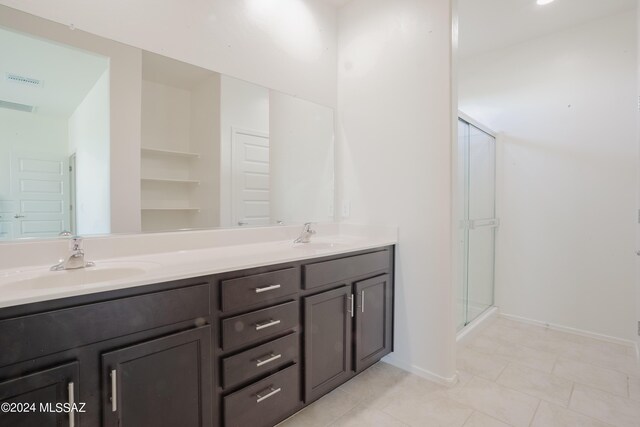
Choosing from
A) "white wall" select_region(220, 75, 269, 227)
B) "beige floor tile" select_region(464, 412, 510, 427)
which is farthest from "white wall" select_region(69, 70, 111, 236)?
"beige floor tile" select_region(464, 412, 510, 427)

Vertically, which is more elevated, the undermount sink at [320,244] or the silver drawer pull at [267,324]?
the undermount sink at [320,244]

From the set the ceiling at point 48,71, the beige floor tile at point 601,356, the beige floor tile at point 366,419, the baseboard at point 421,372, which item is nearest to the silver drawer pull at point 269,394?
the beige floor tile at point 366,419

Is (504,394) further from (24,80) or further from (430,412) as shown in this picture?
(24,80)

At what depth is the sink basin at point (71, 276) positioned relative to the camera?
107 centimetres

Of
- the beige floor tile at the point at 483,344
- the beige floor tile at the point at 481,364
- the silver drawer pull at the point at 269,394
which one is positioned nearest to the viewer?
the silver drawer pull at the point at 269,394

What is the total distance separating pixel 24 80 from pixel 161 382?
1297 mm

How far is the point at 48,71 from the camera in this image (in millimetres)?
1338

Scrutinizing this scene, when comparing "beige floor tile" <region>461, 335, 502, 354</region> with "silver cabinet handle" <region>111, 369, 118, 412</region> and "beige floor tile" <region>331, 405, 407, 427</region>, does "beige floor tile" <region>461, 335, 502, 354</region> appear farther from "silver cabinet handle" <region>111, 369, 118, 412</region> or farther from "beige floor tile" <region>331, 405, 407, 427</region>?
"silver cabinet handle" <region>111, 369, 118, 412</region>

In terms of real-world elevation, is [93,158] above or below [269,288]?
above

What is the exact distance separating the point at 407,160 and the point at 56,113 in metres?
1.86

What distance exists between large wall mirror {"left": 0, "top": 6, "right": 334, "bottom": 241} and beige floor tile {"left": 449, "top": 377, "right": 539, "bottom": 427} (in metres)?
1.55

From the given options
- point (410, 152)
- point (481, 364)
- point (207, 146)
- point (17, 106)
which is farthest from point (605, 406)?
point (17, 106)

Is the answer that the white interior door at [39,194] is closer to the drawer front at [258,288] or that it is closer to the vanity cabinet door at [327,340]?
the drawer front at [258,288]

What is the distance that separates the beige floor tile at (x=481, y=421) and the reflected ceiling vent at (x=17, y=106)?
2.41 m
